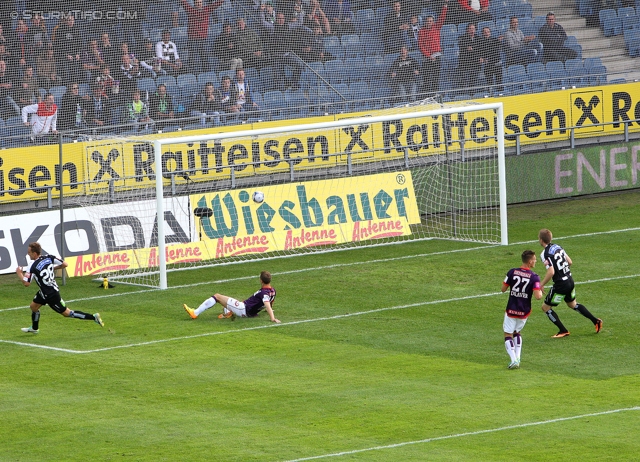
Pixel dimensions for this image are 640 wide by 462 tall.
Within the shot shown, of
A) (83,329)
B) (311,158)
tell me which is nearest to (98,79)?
(311,158)

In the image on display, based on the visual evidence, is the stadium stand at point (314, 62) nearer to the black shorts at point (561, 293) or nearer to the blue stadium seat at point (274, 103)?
the blue stadium seat at point (274, 103)

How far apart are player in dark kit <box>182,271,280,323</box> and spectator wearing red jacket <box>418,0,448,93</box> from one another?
50.3 ft

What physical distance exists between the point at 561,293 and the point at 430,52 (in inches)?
697

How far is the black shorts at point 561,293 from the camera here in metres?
16.9

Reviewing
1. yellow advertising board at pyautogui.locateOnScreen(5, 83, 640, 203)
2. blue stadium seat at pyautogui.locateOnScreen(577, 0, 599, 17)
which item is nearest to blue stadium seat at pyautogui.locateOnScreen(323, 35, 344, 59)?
yellow advertising board at pyautogui.locateOnScreen(5, 83, 640, 203)

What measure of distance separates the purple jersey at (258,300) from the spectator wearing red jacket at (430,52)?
15316 mm

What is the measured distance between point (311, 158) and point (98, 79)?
18.7 ft

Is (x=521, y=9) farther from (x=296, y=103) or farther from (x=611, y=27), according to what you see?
(x=296, y=103)

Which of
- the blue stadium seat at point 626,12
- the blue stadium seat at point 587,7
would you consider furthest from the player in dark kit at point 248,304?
the blue stadium seat at point 626,12

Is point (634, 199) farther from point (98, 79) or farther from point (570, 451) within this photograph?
point (570, 451)

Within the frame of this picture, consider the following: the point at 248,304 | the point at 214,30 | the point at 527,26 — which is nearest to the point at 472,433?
the point at 248,304

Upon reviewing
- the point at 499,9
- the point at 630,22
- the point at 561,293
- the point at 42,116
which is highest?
the point at 499,9

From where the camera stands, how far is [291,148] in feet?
92.3

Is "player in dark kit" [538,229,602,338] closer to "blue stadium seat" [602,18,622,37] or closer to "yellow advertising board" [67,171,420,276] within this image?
"yellow advertising board" [67,171,420,276]
